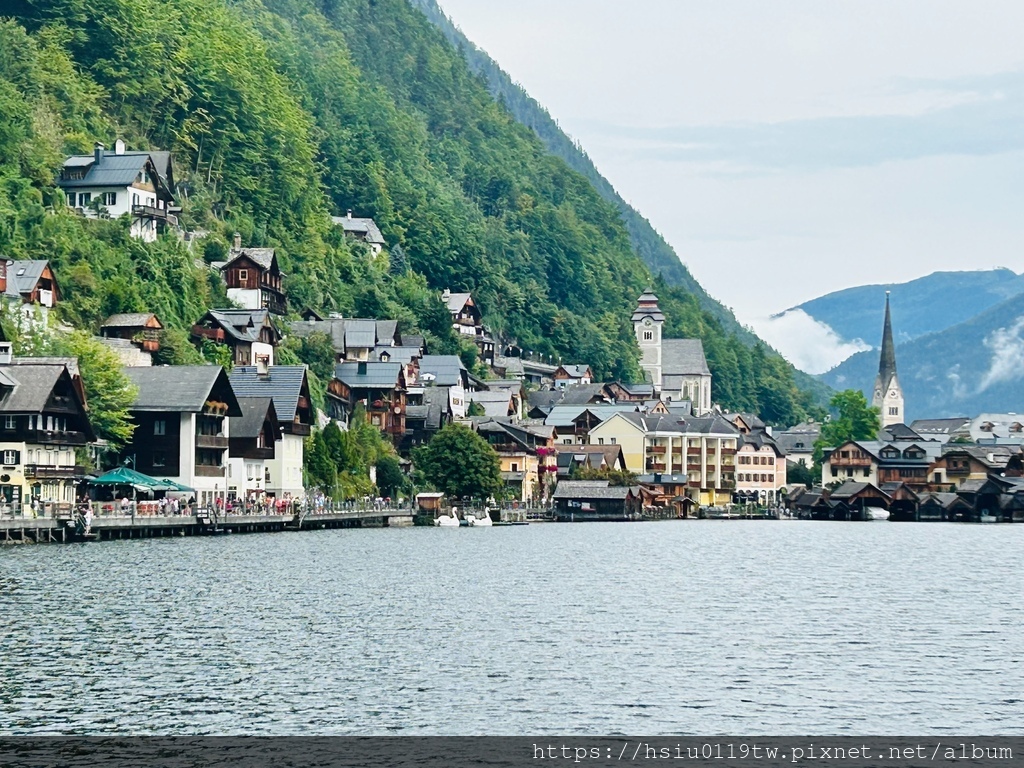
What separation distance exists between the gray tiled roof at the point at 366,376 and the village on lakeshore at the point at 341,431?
6.2 inches

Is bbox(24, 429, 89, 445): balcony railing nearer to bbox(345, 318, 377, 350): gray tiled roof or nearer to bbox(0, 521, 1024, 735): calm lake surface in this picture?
bbox(0, 521, 1024, 735): calm lake surface

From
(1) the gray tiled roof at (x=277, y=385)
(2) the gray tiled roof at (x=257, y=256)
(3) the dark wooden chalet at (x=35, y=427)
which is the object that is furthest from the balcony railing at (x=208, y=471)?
(2) the gray tiled roof at (x=257, y=256)

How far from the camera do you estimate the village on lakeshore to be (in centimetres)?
8556

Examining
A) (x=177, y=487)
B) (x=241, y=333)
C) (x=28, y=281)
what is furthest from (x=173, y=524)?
(x=241, y=333)

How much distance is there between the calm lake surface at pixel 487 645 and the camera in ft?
106

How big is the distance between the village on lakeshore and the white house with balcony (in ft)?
0.59

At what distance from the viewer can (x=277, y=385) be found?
367 feet

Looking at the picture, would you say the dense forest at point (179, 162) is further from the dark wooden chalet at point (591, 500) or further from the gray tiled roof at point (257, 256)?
the dark wooden chalet at point (591, 500)

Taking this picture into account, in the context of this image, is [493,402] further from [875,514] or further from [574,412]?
[875,514]

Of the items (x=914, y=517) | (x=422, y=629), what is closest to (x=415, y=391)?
(x=914, y=517)

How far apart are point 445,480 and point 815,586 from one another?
2523 inches

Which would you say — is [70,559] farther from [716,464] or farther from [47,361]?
[716,464]

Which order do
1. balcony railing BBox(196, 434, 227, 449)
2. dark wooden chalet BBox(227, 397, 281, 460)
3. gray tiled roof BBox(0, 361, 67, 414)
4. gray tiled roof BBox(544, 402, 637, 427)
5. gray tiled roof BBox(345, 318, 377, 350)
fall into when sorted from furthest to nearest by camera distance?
gray tiled roof BBox(544, 402, 637, 427), gray tiled roof BBox(345, 318, 377, 350), dark wooden chalet BBox(227, 397, 281, 460), balcony railing BBox(196, 434, 227, 449), gray tiled roof BBox(0, 361, 67, 414)

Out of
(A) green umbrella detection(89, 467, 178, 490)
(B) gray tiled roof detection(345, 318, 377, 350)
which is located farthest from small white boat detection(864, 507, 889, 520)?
(A) green umbrella detection(89, 467, 178, 490)
